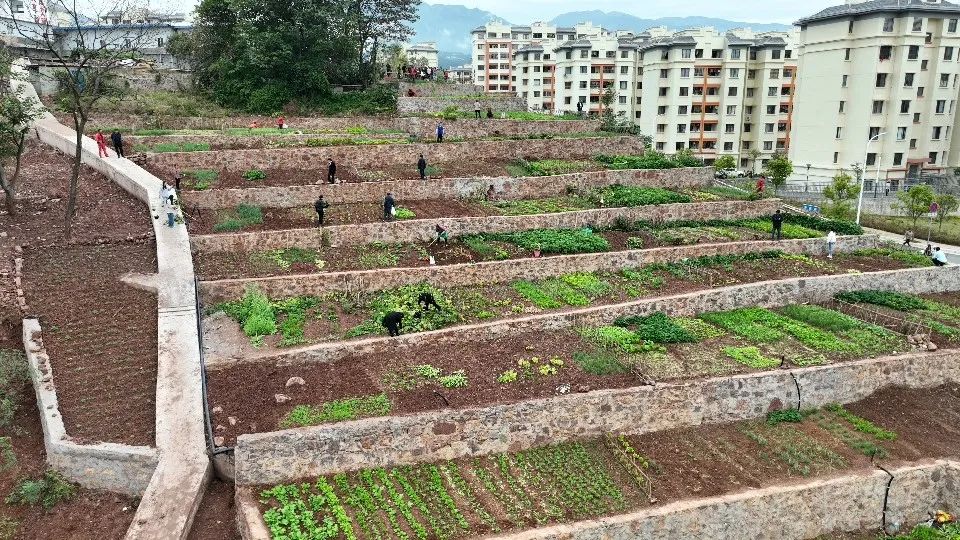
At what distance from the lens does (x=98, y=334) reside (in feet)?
47.8

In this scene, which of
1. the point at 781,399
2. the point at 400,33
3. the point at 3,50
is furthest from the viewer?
the point at 400,33

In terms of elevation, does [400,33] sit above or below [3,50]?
above

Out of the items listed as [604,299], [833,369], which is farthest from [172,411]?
[833,369]

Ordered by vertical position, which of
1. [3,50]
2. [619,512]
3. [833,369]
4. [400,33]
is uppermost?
[400,33]

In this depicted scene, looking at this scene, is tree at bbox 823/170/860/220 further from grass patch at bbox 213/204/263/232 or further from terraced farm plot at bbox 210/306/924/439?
grass patch at bbox 213/204/263/232

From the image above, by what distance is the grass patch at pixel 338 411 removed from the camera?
41.1 ft

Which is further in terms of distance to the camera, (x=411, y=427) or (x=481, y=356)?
(x=481, y=356)

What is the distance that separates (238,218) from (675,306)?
14594 millimetres

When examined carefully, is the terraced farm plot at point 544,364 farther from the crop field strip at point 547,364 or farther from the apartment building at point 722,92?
the apartment building at point 722,92

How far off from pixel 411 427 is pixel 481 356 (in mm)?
3721

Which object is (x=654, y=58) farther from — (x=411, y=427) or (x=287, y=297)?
(x=411, y=427)

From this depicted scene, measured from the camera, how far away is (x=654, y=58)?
55.6 metres

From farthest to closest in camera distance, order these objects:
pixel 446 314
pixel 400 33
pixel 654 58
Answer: pixel 654 58, pixel 400 33, pixel 446 314

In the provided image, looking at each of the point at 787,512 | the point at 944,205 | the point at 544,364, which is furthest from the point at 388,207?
the point at 944,205
